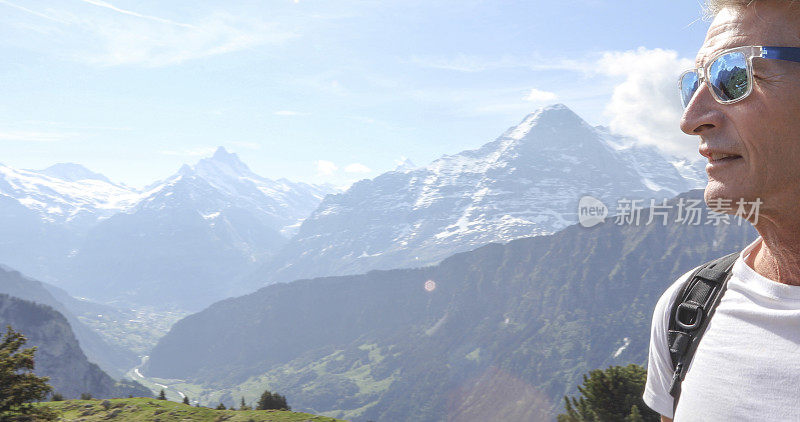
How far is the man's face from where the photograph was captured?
1.63 meters

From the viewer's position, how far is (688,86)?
2277 millimetres

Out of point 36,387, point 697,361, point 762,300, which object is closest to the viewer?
point 762,300

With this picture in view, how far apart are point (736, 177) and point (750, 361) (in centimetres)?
60

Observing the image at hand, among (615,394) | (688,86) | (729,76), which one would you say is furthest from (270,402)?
(729,76)

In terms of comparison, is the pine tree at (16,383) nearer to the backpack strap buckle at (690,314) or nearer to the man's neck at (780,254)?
the backpack strap buckle at (690,314)

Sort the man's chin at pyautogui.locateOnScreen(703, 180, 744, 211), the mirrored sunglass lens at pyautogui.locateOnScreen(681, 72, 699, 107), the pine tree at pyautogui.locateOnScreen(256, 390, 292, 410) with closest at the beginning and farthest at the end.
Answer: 1. the man's chin at pyautogui.locateOnScreen(703, 180, 744, 211)
2. the mirrored sunglass lens at pyautogui.locateOnScreen(681, 72, 699, 107)
3. the pine tree at pyautogui.locateOnScreen(256, 390, 292, 410)

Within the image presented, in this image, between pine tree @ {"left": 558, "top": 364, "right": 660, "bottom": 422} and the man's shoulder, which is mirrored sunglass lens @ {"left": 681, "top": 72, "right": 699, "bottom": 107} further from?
pine tree @ {"left": 558, "top": 364, "right": 660, "bottom": 422}

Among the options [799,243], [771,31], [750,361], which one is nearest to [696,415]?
[750,361]

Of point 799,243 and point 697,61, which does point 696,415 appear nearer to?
point 799,243

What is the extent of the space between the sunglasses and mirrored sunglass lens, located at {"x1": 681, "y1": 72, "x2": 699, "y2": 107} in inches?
6.9

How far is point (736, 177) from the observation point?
5.68 feet

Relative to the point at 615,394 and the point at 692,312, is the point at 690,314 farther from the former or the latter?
the point at 615,394

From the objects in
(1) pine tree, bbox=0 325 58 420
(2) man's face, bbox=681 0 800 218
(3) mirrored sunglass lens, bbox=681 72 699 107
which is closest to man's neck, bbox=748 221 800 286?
(2) man's face, bbox=681 0 800 218

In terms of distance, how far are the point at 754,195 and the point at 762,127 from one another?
22 centimetres
